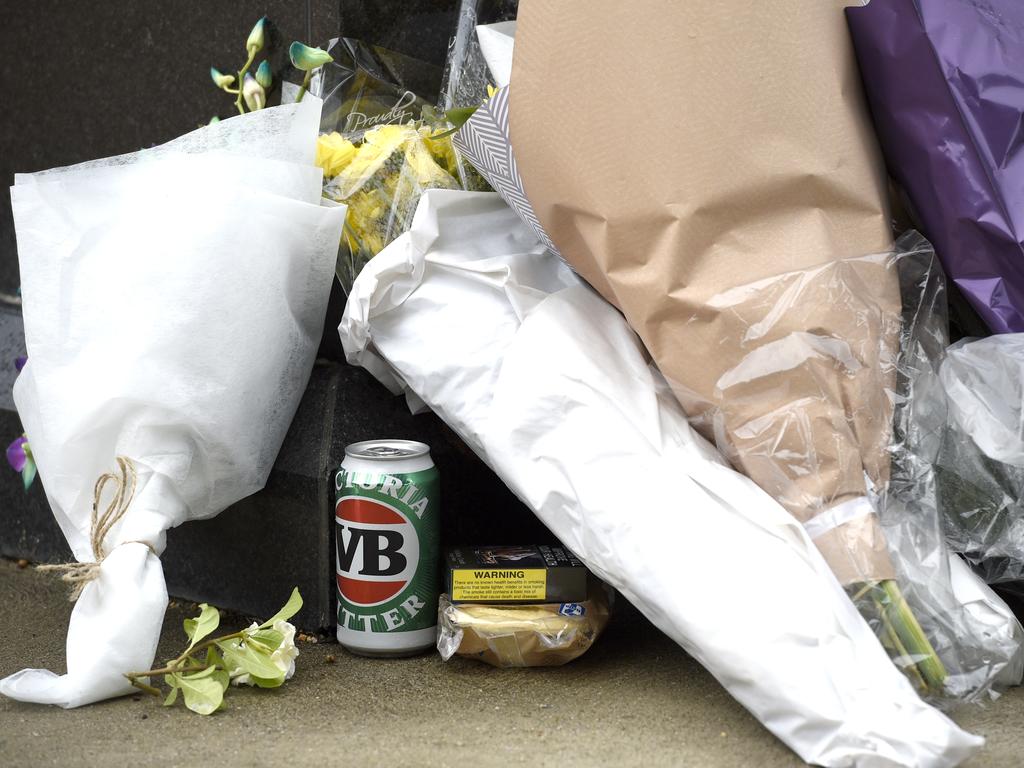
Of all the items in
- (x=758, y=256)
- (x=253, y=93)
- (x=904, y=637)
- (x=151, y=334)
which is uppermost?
(x=253, y=93)

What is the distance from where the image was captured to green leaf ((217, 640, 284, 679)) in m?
1.22

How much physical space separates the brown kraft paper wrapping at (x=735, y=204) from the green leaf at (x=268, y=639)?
54 centimetres

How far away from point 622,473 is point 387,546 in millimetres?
324

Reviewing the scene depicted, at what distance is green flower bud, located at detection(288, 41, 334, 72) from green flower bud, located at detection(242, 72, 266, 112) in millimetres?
117

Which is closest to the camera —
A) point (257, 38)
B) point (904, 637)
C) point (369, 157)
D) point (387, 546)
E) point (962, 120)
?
point (904, 637)

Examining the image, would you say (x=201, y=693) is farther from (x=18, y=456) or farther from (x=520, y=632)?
(x=18, y=456)

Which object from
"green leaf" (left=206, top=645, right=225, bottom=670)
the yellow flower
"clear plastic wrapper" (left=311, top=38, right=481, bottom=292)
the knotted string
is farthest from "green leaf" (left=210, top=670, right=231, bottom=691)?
the yellow flower

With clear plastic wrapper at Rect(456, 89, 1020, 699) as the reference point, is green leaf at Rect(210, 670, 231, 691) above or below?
below

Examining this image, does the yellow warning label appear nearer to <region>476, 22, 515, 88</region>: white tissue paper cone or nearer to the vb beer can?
the vb beer can

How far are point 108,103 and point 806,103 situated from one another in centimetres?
116

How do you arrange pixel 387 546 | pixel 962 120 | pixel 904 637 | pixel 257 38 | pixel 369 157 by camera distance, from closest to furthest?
pixel 904 637 < pixel 962 120 < pixel 387 546 < pixel 369 157 < pixel 257 38

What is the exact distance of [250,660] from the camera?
122cm

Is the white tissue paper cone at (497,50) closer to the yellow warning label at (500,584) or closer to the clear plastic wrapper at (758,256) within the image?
the clear plastic wrapper at (758,256)

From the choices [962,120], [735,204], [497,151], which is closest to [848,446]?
[735,204]
